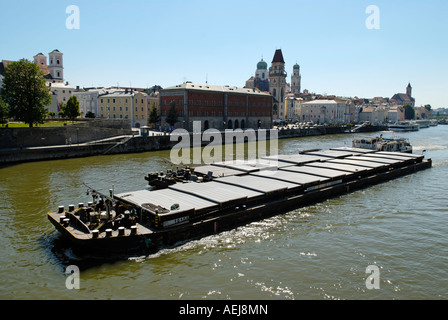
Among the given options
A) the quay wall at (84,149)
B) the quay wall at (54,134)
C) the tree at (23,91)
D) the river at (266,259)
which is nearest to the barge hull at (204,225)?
the river at (266,259)

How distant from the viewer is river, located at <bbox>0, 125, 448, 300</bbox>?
12398 millimetres

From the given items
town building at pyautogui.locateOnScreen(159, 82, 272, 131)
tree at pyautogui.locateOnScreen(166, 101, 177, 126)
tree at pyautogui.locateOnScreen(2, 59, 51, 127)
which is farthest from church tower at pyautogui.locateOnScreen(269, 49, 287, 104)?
tree at pyautogui.locateOnScreen(2, 59, 51, 127)

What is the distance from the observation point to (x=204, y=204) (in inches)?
699

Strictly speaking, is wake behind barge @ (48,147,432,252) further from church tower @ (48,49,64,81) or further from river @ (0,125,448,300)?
church tower @ (48,49,64,81)

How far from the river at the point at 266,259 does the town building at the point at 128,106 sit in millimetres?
50619

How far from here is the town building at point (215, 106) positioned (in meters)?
67.8

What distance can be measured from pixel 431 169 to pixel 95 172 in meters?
37.5

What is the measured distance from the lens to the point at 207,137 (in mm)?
59375

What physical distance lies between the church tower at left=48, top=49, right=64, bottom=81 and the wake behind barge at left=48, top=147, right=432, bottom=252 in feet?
332

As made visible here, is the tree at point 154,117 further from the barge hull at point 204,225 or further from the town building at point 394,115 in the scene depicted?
the town building at point 394,115

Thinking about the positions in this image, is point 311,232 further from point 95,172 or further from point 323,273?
point 95,172

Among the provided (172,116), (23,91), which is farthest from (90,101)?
(23,91)
